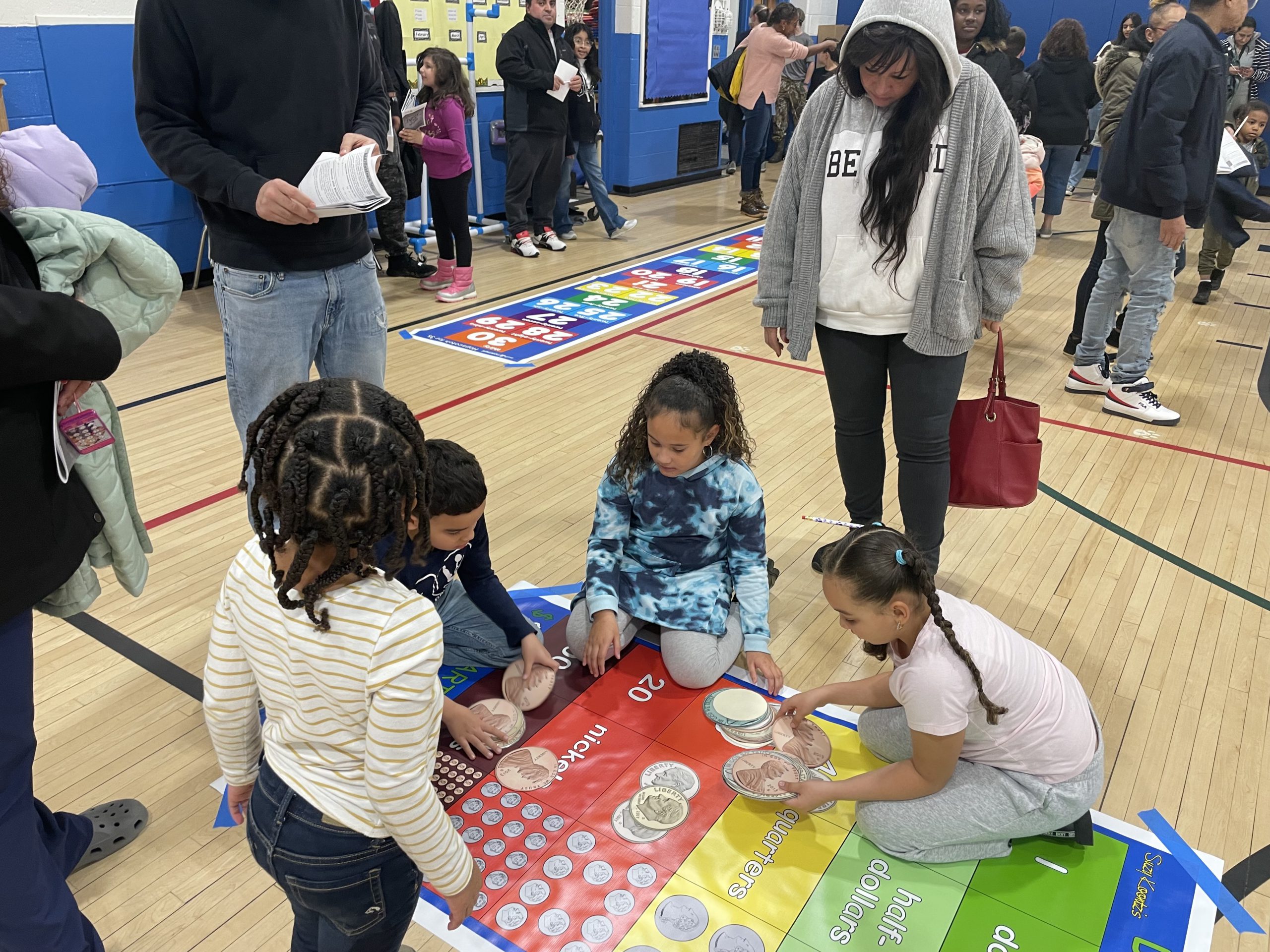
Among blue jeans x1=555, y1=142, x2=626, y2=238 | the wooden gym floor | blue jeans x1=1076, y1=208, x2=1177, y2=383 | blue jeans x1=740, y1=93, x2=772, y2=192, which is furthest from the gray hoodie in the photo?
blue jeans x1=740, y1=93, x2=772, y2=192

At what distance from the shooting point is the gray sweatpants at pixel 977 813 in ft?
5.54

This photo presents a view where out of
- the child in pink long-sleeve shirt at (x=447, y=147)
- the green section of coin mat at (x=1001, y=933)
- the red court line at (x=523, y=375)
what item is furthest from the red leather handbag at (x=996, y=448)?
the child in pink long-sleeve shirt at (x=447, y=147)

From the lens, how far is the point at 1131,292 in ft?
12.4

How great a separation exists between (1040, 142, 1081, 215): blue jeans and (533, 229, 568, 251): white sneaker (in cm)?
349

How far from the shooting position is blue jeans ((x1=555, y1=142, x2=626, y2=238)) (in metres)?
6.71

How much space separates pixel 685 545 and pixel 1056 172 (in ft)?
19.8

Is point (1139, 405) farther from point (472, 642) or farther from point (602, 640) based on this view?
point (472, 642)

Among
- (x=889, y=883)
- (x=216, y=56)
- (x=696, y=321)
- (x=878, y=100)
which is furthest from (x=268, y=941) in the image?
(x=696, y=321)

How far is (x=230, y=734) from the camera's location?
1218 millimetres

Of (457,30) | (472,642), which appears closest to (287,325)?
(472,642)

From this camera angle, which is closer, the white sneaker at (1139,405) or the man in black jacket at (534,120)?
the white sneaker at (1139,405)

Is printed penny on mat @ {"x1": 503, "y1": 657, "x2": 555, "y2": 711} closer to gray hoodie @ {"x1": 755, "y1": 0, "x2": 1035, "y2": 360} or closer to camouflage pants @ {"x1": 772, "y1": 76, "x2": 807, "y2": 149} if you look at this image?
gray hoodie @ {"x1": 755, "y1": 0, "x2": 1035, "y2": 360}

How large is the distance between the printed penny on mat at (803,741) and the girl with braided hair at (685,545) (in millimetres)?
128

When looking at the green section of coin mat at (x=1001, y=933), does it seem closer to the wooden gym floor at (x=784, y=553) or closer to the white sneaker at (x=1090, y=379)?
the wooden gym floor at (x=784, y=553)
